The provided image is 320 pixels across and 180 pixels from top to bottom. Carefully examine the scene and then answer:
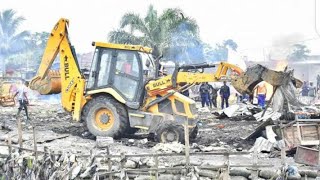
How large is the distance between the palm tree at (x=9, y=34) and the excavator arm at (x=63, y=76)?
2288 centimetres

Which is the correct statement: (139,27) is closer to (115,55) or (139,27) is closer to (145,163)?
(115,55)

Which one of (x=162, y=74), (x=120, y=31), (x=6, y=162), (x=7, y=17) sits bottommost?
(x=6, y=162)

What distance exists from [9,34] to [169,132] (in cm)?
2802

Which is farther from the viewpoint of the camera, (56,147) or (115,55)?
(115,55)

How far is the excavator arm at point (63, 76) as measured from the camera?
12.1 metres

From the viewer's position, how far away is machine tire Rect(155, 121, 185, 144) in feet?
35.7

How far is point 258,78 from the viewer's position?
11.1 m

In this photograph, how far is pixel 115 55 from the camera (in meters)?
11.5

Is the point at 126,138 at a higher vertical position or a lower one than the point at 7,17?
lower

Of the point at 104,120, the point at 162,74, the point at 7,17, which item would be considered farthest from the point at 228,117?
the point at 7,17

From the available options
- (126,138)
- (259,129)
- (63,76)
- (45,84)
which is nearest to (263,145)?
(259,129)

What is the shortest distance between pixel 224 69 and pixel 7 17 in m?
27.5

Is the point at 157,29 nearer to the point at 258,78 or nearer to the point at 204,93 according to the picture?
the point at 204,93

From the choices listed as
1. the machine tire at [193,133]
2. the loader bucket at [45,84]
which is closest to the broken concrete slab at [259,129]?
the machine tire at [193,133]
